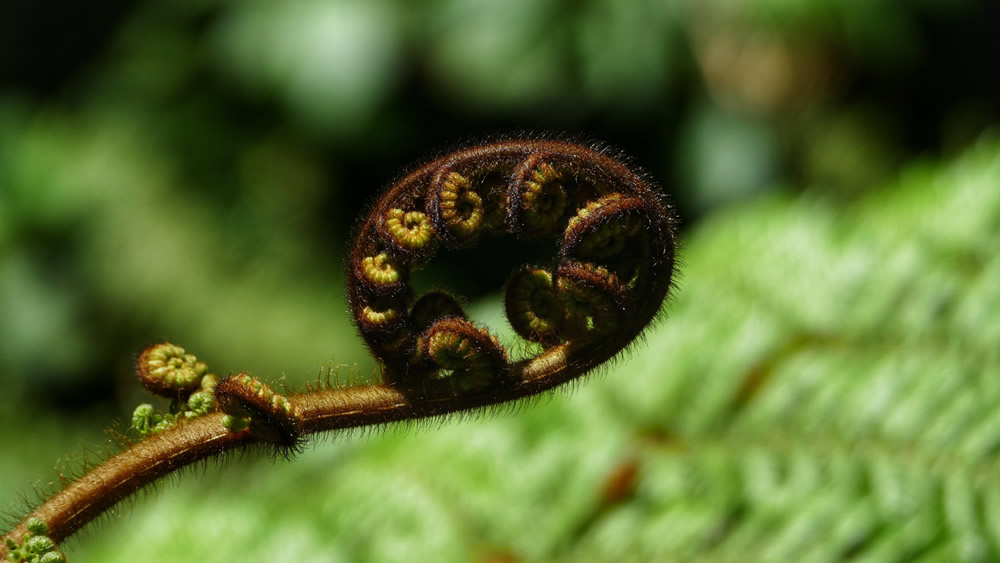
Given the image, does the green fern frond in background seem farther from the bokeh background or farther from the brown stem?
the brown stem

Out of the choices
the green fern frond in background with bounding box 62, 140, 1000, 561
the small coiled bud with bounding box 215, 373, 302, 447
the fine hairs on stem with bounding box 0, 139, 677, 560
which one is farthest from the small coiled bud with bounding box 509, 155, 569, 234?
the green fern frond in background with bounding box 62, 140, 1000, 561

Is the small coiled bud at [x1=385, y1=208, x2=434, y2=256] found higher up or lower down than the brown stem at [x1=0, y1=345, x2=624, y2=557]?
higher up

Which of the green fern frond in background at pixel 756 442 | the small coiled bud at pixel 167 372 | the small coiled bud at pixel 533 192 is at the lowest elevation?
the green fern frond in background at pixel 756 442

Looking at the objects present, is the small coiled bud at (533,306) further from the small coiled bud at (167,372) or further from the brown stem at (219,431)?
the small coiled bud at (167,372)

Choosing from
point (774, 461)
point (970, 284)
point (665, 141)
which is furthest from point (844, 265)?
point (665, 141)

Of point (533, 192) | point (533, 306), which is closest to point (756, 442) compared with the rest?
point (533, 306)

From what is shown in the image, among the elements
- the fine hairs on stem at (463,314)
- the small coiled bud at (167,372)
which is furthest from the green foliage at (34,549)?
the small coiled bud at (167,372)

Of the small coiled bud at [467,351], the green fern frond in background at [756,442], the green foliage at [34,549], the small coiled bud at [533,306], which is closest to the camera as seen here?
the green foliage at [34,549]

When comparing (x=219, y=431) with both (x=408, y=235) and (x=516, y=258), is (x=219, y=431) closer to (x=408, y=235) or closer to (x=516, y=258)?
(x=408, y=235)
